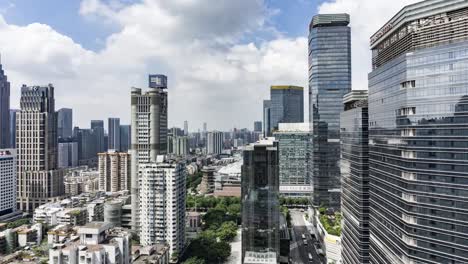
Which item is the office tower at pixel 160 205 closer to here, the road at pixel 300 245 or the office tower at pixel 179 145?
the road at pixel 300 245

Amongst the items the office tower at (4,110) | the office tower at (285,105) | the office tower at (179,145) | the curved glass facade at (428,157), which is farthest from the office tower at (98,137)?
the curved glass facade at (428,157)

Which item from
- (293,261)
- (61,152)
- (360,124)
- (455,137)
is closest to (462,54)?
(455,137)

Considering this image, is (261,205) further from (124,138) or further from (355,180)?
(124,138)

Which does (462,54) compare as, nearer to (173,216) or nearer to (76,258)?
(76,258)

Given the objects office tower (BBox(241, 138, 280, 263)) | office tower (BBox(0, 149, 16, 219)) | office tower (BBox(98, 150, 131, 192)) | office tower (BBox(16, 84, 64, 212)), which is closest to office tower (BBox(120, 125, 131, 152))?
office tower (BBox(98, 150, 131, 192))

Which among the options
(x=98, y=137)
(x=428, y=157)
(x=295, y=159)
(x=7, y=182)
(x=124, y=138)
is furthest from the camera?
(x=124, y=138)

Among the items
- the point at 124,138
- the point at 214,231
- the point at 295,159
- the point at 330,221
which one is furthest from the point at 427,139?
the point at 124,138
